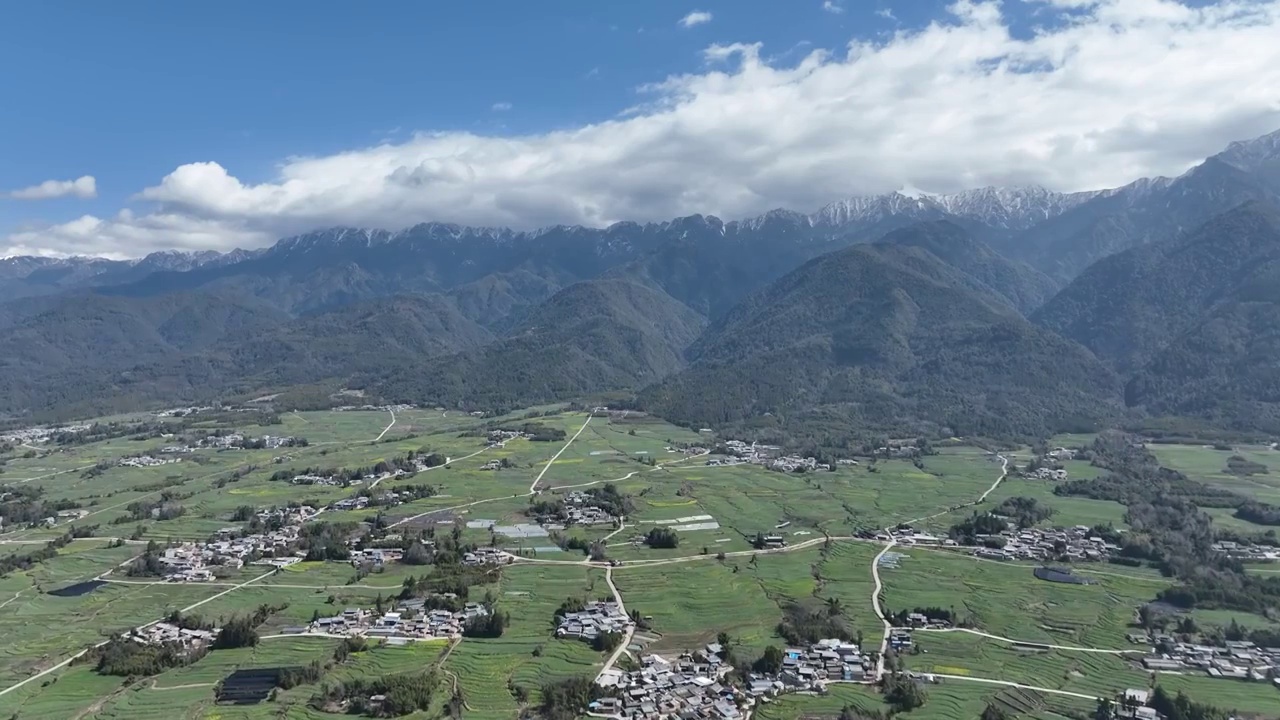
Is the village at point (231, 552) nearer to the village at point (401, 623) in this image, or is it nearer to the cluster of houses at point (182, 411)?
the village at point (401, 623)

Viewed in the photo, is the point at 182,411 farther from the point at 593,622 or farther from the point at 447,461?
the point at 593,622

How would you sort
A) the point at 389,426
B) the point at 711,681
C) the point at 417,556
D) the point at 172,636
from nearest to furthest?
the point at 711,681 < the point at 172,636 < the point at 417,556 < the point at 389,426

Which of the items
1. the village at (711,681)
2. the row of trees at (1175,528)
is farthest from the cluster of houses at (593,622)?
the row of trees at (1175,528)

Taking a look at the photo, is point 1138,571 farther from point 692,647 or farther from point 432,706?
point 432,706

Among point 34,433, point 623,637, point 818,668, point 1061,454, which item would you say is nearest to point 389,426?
point 34,433

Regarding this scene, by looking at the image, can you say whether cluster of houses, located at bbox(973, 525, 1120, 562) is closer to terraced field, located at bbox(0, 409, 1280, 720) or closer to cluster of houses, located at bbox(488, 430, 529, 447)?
terraced field, located at bbox(0, 409, 1280, 720)

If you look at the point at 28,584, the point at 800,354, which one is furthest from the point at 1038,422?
the point at 28,584
